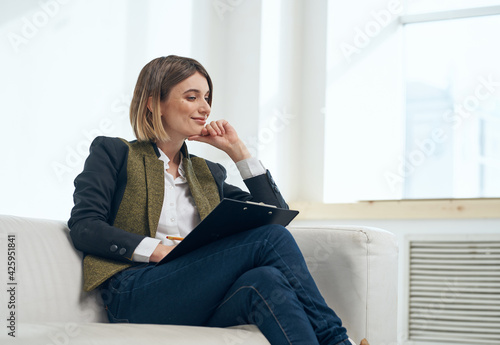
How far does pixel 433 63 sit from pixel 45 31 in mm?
2378

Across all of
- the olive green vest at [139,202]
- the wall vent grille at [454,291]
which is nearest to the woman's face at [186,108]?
the olive green vest at [139,202]

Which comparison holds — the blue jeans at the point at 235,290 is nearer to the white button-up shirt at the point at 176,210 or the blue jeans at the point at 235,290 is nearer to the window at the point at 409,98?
the white button-up shirt at the point at 176,210

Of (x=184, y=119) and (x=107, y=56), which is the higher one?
(x=107, y=56)

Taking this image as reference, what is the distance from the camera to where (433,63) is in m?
3.67

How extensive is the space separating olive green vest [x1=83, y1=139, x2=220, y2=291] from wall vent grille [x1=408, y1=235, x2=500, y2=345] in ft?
5.96

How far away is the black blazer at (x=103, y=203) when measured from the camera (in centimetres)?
153

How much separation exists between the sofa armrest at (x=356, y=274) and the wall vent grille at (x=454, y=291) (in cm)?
140

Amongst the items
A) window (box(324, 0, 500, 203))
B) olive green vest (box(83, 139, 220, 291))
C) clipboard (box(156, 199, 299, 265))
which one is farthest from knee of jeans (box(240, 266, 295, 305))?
window (box(324, 0, 500, 203))

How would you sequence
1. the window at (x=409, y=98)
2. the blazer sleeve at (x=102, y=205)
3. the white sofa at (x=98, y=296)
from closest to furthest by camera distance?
the white sofa at (x=98, y=296) < the blazer sleeve at (x=102, y=205) < the window at (x=409, y=98)

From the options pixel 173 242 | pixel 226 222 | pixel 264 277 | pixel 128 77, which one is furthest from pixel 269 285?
pixel 128 77

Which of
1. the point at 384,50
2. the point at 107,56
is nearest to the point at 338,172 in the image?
the point at 384,50

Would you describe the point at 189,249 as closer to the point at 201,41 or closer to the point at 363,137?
the point at 201,41

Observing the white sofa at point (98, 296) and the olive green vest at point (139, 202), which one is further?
the olive green vest at point (139, 202)

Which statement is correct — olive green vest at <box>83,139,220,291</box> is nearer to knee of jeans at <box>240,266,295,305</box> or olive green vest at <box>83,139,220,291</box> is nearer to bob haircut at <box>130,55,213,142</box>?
bob haircut at <box>130,55,213,142</box>
